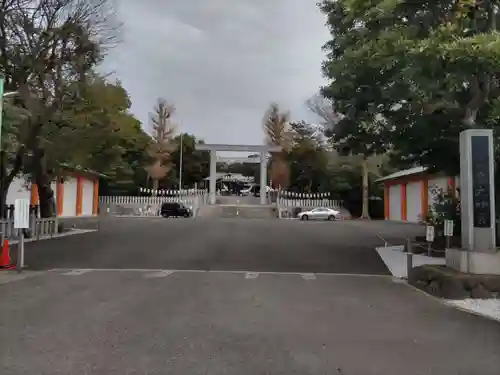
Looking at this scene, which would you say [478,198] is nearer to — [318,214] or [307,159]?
[318,214]

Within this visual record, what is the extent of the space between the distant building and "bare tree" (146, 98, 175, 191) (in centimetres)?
2276

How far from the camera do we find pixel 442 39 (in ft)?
31.7

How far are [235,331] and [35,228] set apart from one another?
56.5ft

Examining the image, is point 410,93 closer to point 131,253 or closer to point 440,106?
point 440,106

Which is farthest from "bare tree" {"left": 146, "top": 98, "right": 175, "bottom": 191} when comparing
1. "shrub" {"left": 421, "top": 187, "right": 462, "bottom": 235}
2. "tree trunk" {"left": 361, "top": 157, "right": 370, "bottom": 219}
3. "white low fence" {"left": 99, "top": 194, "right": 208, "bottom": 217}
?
"shrub" {"left": 421, "top": 187, "right": 462, "bottom": 235}

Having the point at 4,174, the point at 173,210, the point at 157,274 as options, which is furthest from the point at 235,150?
the point at 157,274

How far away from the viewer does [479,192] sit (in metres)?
10.6

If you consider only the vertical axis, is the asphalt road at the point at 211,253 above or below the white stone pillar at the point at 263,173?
below

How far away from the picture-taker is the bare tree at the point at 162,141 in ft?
190

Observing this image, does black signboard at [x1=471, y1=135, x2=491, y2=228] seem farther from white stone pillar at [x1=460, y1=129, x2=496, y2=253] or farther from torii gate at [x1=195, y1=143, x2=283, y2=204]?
torii gate at [x1=195, y1=143, x2=283, y2=204]

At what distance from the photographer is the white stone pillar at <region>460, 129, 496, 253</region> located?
10.5 meters

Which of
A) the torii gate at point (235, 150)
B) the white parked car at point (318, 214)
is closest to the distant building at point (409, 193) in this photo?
the white parked car at point (318, 214)

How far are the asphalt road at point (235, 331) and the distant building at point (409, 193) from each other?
Answer: 86.4 feet

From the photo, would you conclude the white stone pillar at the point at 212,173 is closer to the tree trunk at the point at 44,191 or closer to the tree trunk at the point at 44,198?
the tree trunk at the point at 44,191
